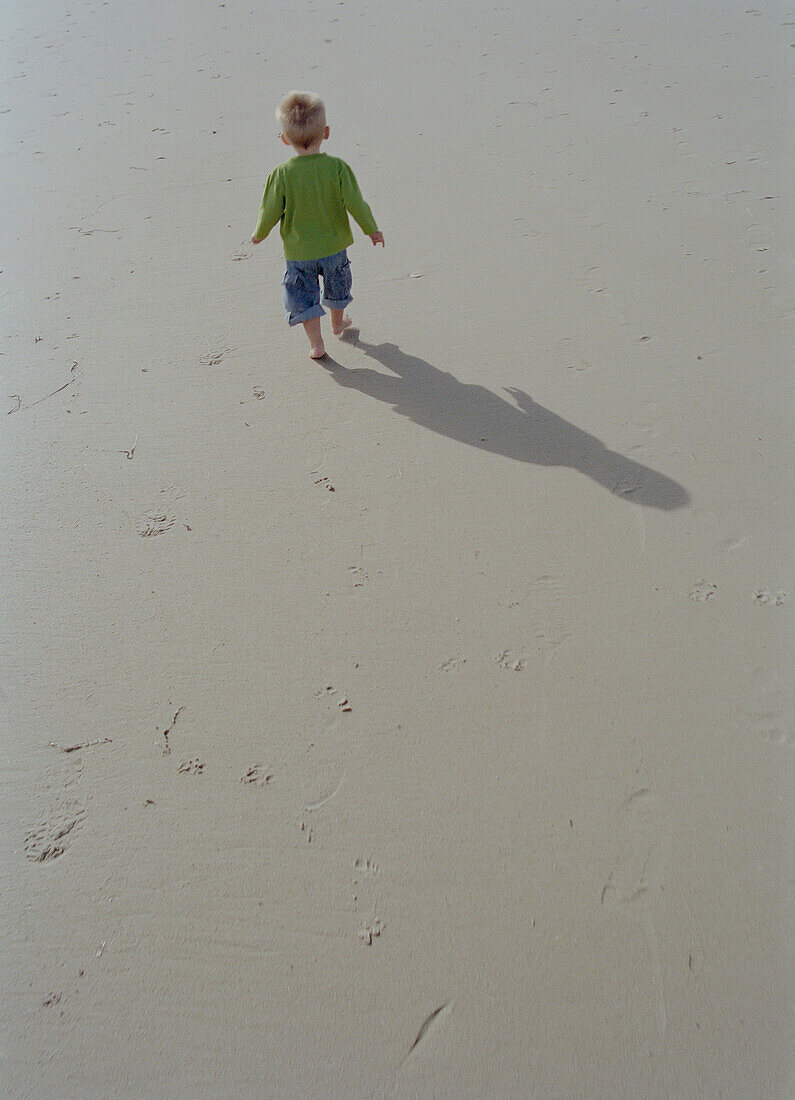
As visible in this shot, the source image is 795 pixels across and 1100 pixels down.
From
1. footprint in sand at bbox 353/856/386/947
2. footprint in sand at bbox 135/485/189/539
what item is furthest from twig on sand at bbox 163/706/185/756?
footprint in sand at bbox 135/485/189/539

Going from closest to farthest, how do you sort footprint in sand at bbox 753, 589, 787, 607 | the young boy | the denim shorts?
footprint in sand at bbox 753, 589, 787, 607 < the young boy < the denim shorts

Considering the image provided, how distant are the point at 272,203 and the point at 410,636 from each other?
5.60 ft

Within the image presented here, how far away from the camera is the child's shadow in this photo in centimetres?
273

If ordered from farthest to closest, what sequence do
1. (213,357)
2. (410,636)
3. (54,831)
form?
(213,357) < (410,636) < (54,831)

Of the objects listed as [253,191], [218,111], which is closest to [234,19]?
[218,111]

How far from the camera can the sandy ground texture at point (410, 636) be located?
168cm

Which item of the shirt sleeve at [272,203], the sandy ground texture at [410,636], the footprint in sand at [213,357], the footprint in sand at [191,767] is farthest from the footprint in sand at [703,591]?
the footprint in sand at [213,357]

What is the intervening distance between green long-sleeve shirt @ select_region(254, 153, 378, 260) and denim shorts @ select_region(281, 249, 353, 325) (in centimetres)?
5

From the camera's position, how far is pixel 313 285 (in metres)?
3.23

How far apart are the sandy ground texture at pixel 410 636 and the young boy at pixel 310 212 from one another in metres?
0.27

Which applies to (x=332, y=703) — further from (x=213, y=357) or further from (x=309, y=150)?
(x=309, y=150)

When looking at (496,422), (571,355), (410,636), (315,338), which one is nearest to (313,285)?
(315,338)

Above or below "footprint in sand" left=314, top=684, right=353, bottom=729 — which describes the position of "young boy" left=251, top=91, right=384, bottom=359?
above

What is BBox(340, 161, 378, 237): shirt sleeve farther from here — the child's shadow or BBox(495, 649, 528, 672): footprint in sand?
BBox(495, 649, 528, 672): footprint in sand
